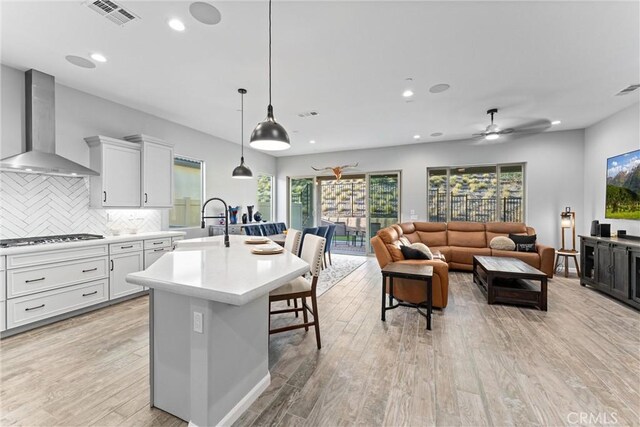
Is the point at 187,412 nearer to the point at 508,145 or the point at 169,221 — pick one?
the point at 169,221

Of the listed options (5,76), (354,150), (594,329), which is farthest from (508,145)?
(5,76)

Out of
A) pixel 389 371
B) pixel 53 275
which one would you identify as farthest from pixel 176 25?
pixel 389 371

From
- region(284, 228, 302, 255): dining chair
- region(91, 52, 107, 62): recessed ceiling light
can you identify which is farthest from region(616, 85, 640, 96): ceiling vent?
region(91, 52, 107, 62): recessed ceiling light

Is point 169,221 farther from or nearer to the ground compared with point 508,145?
nearer to the ground

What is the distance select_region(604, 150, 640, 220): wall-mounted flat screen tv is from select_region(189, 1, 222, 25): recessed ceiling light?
5.87 metres

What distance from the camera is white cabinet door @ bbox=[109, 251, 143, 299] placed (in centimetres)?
348

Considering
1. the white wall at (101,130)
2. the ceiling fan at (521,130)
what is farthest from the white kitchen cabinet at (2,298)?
the ceiling fan at (521,130)

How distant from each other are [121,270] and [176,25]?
10.2 feet

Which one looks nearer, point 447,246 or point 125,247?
point 125,247

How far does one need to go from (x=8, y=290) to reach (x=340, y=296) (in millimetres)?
3688

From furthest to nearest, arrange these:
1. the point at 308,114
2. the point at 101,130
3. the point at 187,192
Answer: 1. the point at 187,192
2. the point at 308,114
3. the point at 101,130

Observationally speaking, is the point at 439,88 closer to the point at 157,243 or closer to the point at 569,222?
the point at 569,222

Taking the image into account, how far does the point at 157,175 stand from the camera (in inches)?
167

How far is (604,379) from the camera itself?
6.52ft
